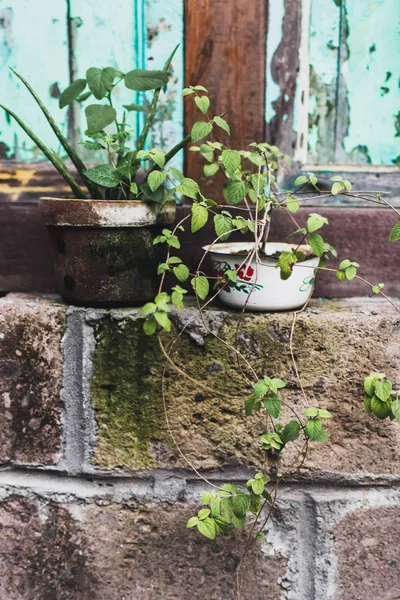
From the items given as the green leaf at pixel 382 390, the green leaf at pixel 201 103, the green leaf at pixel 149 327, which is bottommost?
the green leaf at pixel 382 390

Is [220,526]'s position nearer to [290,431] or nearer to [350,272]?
[290,431]

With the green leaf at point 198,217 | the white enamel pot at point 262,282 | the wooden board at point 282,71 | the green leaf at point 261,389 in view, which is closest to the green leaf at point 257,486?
the green leaf at point 261,389

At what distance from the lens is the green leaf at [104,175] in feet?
2.87

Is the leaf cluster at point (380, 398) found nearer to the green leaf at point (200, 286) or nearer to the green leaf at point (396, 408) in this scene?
the green leaf at point (396, 408)

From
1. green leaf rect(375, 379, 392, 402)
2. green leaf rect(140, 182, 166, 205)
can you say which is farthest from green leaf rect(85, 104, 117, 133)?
green leaf rect(375, 379, 392, 402)

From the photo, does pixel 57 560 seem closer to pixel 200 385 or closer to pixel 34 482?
pixel 34 482

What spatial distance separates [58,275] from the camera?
36.7 inches

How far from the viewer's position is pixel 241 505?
2.70 feet

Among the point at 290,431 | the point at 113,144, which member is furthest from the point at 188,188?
the point at 290,431

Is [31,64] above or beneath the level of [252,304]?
above

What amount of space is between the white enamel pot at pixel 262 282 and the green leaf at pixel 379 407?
0.62 ft

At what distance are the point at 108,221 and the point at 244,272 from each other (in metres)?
0.21

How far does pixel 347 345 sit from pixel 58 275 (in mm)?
459

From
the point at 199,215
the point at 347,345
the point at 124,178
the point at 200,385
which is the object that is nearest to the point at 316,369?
the point at 347,345
